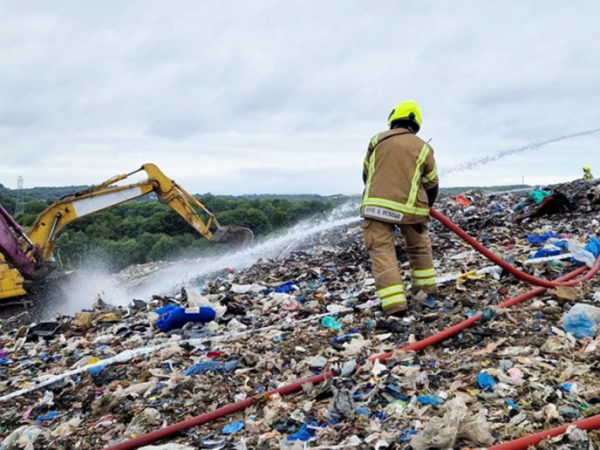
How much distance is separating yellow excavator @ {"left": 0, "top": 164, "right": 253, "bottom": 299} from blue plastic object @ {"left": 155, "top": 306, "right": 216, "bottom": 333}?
465 centimetres

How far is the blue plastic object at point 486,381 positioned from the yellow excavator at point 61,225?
26.2 ft

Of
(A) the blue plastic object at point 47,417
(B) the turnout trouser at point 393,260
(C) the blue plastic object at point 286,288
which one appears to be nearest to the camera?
(A) the blue plastic object at point 47,417

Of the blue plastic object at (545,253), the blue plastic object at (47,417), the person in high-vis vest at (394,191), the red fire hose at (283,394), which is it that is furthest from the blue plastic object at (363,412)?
the blue plastic object at (545,253)

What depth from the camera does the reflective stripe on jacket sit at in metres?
4.50

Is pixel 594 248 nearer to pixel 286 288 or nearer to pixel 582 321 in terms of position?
pixel 582 321

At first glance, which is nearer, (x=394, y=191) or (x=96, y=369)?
(x=96, y=369)

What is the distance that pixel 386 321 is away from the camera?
434 cm

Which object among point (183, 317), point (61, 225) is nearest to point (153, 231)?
point (61, 225)

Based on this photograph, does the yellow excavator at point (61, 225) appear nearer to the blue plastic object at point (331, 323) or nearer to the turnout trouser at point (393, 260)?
the blue plastic object at point (331, 323)

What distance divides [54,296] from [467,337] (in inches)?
307

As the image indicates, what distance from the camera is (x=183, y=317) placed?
5410 millimetres

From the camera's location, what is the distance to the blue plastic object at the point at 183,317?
212 inches

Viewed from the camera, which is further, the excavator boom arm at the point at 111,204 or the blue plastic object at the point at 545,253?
the excavator boom arm at the point at 111,204

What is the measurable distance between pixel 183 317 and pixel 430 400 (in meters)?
3.16
